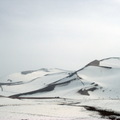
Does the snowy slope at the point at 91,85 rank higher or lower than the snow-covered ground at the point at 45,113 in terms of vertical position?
lower

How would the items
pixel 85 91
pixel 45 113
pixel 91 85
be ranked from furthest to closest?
pixel 91 85, pixel 85 91, pixel 45 113

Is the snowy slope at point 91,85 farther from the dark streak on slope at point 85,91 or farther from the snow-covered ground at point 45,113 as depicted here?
the snow-covered ground at point 45,113

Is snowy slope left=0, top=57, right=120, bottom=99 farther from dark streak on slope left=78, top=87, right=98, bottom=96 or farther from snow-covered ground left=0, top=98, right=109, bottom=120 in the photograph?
snow-covered ground left=0, top=98, right=109, bottom=120

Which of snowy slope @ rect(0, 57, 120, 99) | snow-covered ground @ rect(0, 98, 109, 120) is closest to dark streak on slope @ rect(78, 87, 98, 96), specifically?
snowy slope @ rect(0, 57, 120, 99)

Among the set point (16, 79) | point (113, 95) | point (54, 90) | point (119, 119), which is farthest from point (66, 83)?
point (16, 79)

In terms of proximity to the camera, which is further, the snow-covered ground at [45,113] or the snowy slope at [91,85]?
the snowy slope at [91,85]

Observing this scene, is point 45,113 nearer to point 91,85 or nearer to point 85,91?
point 85,91

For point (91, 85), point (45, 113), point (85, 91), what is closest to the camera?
point (45, 113)

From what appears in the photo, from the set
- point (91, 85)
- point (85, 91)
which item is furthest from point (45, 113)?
point (91, 85)

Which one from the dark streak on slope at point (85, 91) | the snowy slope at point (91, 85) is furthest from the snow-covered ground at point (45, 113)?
the dark streak on slope at point (85, 91)

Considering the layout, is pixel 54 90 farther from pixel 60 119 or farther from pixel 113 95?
pixel 60 119

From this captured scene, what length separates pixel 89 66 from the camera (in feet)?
302

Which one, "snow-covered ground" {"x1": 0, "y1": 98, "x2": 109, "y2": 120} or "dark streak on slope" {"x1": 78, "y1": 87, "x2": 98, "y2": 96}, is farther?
"dark streak on slope" {"x1": 78, "y1": 87, "x2": 98, "y2": 96}

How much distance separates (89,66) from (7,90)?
3297 centimetres
